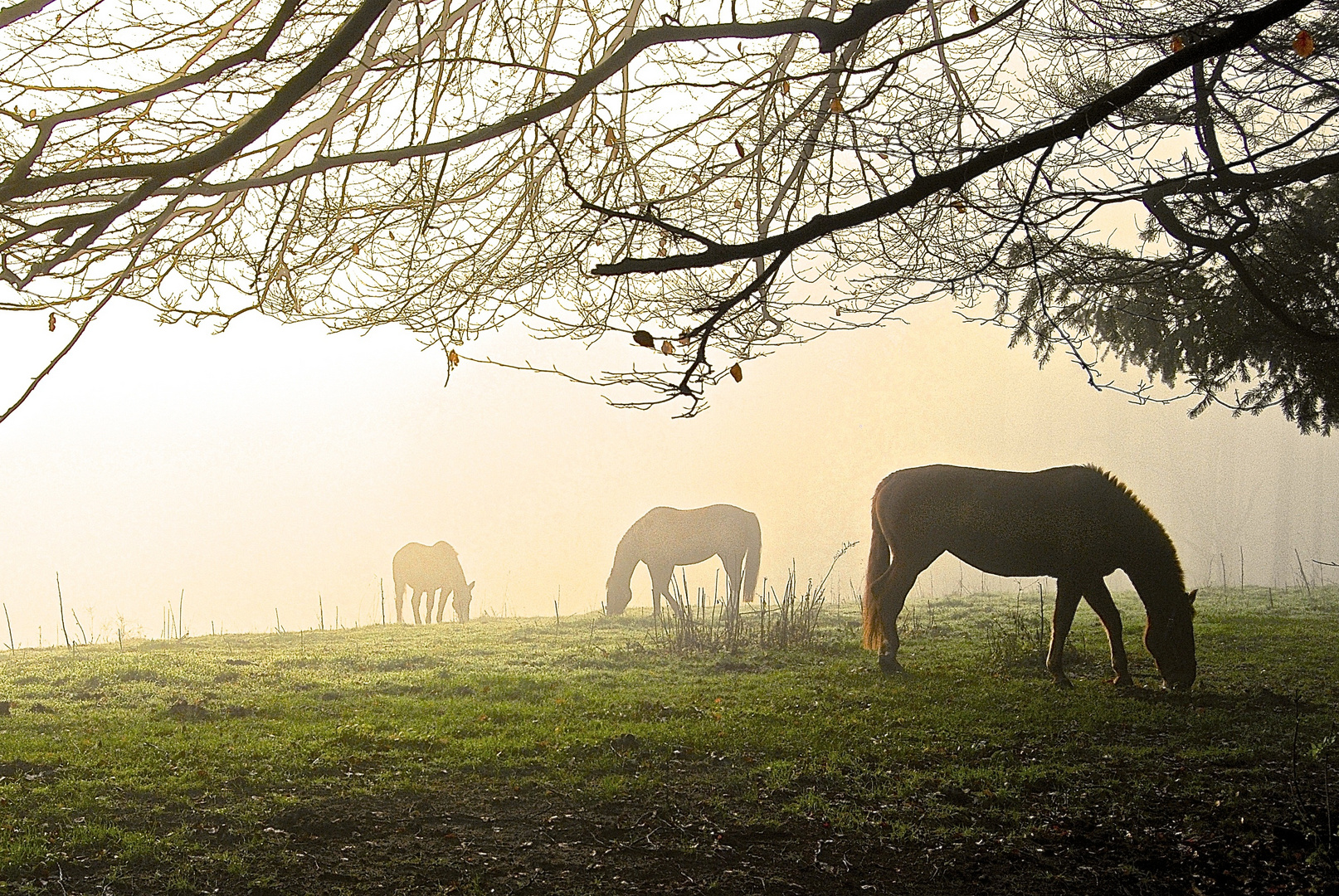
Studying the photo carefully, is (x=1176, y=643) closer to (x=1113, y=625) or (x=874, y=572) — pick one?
(x=1113, y=625)

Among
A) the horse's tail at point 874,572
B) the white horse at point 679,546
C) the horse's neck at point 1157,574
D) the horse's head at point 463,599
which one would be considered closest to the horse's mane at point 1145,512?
the horse's neck at point 1157,574

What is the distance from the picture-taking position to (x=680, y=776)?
5.70m

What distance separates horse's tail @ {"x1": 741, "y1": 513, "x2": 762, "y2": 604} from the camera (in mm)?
17578

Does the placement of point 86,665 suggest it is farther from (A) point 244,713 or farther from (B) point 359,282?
(B) point 359,282

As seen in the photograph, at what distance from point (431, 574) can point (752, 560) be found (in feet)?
24.0

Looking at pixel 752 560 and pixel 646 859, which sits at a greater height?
pixel 752 560

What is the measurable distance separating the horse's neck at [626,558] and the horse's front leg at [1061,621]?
1033 centimetres

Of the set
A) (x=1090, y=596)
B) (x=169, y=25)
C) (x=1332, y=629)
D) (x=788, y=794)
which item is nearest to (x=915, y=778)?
(x=788, y=794)

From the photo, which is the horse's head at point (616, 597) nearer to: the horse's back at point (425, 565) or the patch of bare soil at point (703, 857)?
the horse's back at point (425, 565)

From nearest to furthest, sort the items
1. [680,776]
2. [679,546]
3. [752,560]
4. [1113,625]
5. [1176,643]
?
[680,776], [1176,643], [1113,625], [679,546], [752,560]

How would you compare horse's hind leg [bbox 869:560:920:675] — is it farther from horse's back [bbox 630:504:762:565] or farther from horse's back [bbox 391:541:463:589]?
horse's back [bbox 391:541:463:589]

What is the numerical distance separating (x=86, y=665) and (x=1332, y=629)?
12.0 meters

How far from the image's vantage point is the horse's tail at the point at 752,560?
17578 mm

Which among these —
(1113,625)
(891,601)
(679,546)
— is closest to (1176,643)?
(1113,625)
